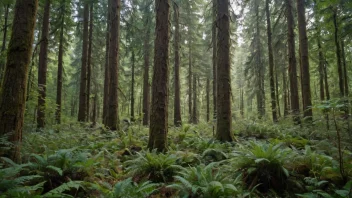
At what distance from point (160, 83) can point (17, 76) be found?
11.6 feet

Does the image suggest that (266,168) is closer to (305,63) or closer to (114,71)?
(305,63)

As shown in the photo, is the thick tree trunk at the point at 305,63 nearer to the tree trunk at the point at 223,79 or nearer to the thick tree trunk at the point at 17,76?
the tree trunk at the point at 223,79

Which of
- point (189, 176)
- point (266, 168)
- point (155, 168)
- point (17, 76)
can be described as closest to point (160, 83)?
point (155, 168)

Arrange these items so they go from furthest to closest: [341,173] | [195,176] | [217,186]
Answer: [195,176] → [341,173] → [217,186]

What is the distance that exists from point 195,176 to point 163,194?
723 mm

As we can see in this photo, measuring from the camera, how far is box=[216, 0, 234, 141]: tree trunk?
7918 millimetres

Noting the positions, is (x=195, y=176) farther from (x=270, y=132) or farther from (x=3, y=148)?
(x=270, y=132)

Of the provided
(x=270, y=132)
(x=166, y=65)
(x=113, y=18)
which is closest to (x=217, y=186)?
(x=166, y=65)

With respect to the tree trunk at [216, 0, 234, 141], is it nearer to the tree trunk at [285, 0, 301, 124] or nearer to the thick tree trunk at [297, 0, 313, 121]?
the thick tree trunk at [297, 0, 313, 121]

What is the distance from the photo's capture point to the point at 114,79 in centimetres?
1061

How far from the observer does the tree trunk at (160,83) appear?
6.54 meters

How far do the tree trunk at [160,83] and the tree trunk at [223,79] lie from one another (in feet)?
7.59

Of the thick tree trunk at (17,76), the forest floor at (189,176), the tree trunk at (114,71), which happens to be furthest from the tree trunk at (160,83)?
the tree trunk at (114,71)

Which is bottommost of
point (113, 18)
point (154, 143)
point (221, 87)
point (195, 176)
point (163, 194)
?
point (163, 194)
